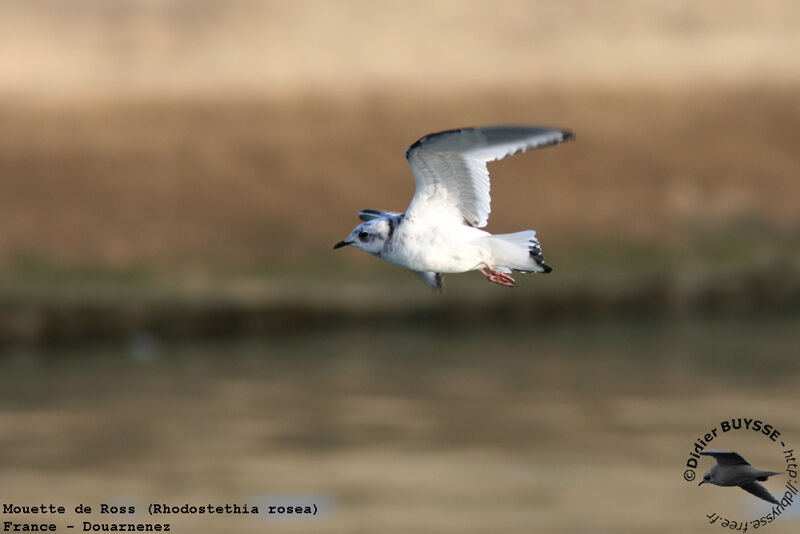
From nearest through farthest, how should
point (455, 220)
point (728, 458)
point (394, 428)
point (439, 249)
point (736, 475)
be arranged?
point (439, 249) < point (455, 220) < point (736, 475) < point (728, 458) < point (394, 428)

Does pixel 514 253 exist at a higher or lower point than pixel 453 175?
lower

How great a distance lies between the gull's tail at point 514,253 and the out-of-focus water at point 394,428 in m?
30.6

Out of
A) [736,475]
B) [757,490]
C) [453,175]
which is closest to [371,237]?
[453,175]

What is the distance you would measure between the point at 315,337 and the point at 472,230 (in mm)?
48145

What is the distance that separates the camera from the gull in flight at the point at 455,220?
9.92 meters

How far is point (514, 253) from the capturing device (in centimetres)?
1001

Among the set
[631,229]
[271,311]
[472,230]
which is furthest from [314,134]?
[472,230]

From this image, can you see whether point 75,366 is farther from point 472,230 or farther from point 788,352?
point 472,230

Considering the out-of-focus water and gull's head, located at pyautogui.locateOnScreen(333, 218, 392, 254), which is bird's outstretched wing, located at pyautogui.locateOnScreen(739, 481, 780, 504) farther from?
the out-of-focus water

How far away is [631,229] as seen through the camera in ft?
139

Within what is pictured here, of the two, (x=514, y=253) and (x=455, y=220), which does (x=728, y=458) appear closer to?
(x=455, y=220)

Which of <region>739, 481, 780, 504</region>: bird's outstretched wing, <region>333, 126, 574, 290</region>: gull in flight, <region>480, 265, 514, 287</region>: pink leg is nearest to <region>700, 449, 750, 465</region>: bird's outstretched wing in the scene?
<region>739, 481, 780, 504</region>: bird's outstretched wing

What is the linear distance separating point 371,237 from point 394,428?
36097 millimetres

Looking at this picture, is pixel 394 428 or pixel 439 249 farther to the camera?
pixel 394 428
